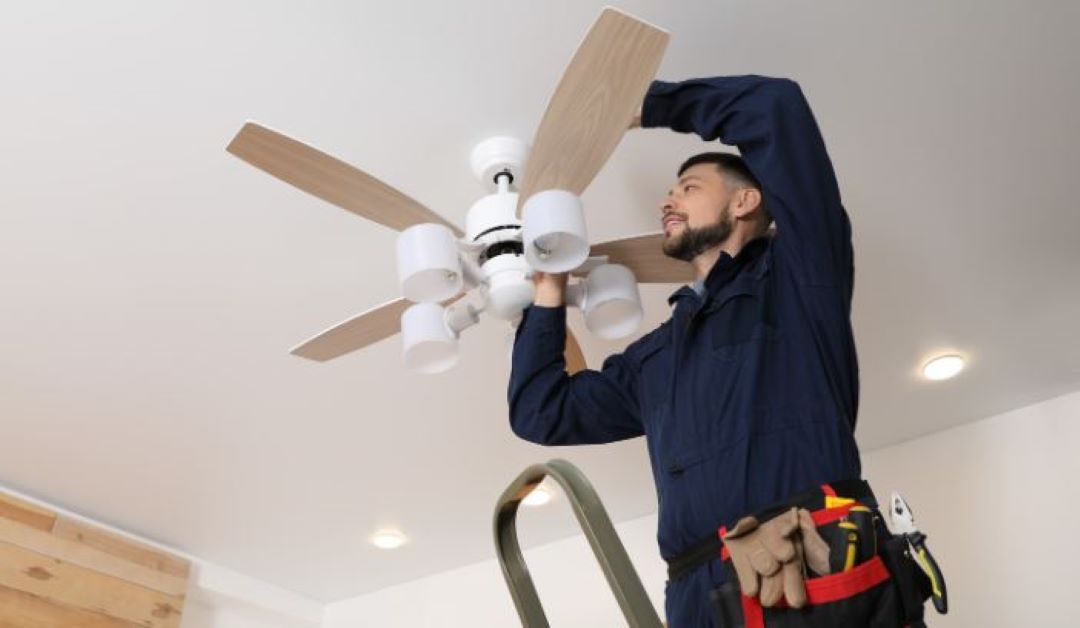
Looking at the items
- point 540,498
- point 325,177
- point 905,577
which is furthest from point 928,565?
point 540,498

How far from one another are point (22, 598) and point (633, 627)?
10.5 ft

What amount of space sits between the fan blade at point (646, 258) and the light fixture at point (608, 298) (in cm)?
5

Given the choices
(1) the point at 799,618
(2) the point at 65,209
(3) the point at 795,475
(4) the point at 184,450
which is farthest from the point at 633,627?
(4) the point at 184,450

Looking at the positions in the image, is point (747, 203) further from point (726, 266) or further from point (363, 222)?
point (363, 222)

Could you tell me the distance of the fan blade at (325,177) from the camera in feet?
5.25

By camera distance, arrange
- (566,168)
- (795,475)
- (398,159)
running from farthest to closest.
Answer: (398,159), (566,168), (795,475)

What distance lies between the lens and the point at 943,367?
299 centimetres

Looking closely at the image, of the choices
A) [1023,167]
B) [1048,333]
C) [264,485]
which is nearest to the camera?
[1023,167]

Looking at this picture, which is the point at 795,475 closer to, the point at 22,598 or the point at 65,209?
the point at 65,209

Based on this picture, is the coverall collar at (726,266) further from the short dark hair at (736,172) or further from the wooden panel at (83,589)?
the wooden panel at (83,589)

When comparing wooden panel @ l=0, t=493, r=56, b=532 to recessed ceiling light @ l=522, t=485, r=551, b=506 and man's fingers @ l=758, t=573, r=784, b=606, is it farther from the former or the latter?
man's fingers @ l=758, t=573, r=784, b=606

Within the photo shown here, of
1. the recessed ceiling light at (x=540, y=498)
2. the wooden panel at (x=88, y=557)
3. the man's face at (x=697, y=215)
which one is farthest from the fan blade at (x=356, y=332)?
the wooden panel at (x=88, y=557)

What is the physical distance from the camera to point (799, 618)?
3.82 feet

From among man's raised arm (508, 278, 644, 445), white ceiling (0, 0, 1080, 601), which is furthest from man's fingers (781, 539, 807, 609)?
white ceiling (0, 0, 1080, 601)
